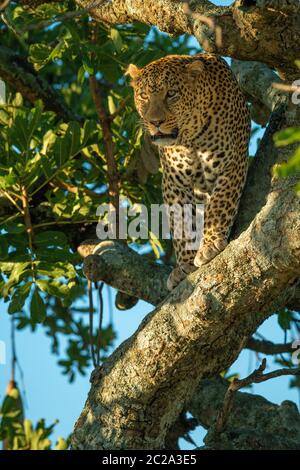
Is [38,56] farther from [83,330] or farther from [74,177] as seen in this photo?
[83,330]

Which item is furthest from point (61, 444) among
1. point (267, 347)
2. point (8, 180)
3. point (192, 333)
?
point (192, 333)

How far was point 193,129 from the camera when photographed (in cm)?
762

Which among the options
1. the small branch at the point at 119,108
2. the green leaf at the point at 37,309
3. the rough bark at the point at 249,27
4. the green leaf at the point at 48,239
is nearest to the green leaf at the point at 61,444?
the green leaf at the point at 37,309

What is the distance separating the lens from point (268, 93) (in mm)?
7375

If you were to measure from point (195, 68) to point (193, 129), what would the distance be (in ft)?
1.50

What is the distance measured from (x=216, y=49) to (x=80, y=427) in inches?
96.4

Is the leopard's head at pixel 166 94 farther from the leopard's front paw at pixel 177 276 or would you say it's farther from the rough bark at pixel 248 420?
the rough bark at pixel 248 420

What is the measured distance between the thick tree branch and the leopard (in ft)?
4.72

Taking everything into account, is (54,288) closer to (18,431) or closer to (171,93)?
(171,93)

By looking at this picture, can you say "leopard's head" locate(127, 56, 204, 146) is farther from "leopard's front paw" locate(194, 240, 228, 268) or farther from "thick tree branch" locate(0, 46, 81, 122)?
"thick tree branch" locate(0, 46, 81, 122)

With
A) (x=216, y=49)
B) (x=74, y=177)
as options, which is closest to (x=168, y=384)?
(x=216, y=49)

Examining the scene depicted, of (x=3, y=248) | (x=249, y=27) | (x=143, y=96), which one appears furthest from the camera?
(x=143, y=96)

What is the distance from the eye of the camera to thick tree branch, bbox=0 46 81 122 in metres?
9.12

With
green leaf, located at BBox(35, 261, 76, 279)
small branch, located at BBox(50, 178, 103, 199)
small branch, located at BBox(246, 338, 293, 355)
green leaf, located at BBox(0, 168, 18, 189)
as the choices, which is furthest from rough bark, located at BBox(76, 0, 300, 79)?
small branch, located at BBox(246, 338, 293, 355)
